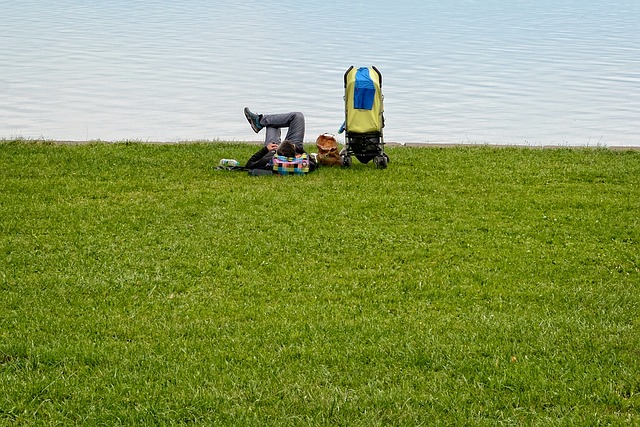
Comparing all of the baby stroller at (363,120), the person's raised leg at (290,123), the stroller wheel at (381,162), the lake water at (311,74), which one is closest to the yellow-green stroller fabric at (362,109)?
the baby stroller at (363,120)

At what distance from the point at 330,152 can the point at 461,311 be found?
465cm

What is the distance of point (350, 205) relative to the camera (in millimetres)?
8180

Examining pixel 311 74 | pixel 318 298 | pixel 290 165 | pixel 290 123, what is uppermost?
pixel 311 74

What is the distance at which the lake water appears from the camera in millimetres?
14055

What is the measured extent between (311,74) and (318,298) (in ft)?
44.9

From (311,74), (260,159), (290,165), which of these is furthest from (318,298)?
(311,74)

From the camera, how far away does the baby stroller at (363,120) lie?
10.0 metres

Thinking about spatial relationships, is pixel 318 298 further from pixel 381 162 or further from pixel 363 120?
pixel 363 120

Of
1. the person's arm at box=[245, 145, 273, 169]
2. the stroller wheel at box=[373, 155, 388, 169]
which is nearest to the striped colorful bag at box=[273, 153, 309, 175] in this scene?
the person's arm at box=[245, 145, 273, 169]

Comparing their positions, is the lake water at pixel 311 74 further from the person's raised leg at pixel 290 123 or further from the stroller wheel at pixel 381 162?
the stroller wheel at pixel 381 162

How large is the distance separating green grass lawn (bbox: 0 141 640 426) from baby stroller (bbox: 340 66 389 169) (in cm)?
65

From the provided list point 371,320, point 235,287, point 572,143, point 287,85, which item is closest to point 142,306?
point 235,287

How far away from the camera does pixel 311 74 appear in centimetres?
1912

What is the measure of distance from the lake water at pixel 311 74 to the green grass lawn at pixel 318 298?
4522 mm
